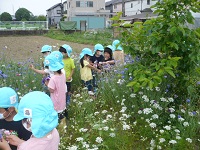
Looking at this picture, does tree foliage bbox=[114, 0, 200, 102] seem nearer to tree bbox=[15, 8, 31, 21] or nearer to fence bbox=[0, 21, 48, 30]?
fence bbox=[0, 21, 48, 30]

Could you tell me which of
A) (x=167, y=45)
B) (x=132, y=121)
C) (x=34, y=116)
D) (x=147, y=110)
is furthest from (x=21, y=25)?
(x=34, y=116)

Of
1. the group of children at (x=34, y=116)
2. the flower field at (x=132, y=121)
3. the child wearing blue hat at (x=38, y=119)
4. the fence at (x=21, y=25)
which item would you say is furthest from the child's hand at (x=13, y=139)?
the fence at (x=21, y=25)

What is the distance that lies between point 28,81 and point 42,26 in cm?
2687

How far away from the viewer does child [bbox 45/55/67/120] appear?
3844 millimetres

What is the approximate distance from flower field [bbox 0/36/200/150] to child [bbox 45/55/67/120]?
32 centimetres

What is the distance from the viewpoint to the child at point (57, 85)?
3.84m

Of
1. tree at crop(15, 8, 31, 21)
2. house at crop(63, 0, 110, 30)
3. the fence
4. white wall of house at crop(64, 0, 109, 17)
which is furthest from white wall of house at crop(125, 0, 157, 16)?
tree at crop(15, 8, 31, 21)

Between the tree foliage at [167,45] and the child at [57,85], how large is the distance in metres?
1.09

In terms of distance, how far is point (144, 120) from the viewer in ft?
12.1

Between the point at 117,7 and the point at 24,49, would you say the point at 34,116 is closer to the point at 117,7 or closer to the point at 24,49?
the point at 24,49

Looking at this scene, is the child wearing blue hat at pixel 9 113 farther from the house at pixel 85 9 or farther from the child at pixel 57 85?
the house at pixel 85 9

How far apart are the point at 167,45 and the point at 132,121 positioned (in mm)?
1236

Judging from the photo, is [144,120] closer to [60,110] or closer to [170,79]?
[170,79]

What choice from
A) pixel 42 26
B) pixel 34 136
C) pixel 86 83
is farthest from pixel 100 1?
pixel 34 136
